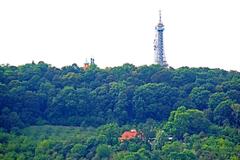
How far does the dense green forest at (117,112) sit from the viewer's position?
3494 cm

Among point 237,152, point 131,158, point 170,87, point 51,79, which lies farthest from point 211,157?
point 51,79

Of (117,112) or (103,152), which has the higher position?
(117,112)

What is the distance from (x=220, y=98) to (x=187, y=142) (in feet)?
19.8

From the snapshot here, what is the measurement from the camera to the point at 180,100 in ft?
139

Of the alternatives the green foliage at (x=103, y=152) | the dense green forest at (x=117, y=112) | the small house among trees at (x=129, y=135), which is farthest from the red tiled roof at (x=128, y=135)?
the green foliage at (x=103, y=152)

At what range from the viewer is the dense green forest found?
34938mm

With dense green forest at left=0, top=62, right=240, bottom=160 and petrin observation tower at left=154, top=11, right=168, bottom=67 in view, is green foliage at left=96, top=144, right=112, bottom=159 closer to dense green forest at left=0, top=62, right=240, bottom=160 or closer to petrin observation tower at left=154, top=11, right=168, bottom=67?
dense green forest at left=0, top=62, right=240, bottom=160

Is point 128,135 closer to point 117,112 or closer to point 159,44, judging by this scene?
point 117,112

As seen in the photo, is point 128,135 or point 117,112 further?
point 117,112

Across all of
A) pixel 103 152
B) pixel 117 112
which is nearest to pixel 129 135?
pixel 103 152

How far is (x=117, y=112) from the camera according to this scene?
4194 centimetres

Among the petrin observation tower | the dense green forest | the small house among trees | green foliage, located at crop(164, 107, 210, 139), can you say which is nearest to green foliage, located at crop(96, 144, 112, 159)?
the dense green forest

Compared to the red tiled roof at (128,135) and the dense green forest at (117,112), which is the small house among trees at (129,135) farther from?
the dense green forest at (117,112)

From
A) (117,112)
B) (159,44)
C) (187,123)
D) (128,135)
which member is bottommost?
(128,135)
